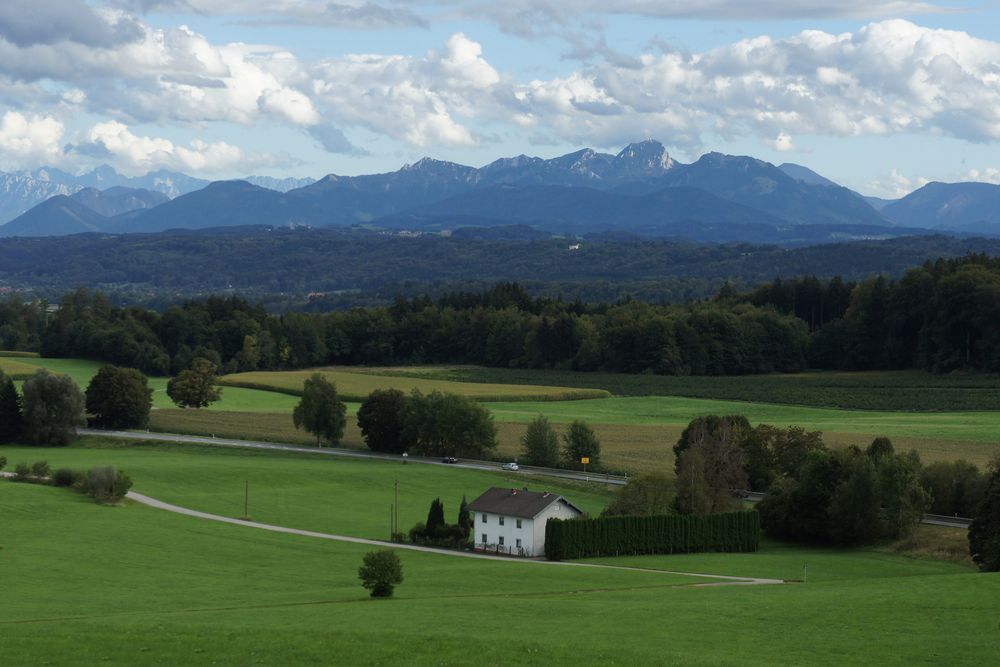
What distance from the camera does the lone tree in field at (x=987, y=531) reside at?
1718 inches

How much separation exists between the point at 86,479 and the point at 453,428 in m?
25.4

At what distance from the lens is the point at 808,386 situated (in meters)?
116

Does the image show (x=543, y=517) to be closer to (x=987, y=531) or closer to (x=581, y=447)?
(x=987, y=531)

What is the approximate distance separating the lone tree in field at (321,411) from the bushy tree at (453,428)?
22.1 ft

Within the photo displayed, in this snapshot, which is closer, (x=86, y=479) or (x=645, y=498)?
(x=645, y=498)

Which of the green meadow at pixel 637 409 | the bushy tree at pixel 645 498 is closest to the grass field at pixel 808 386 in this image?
the green meadow at pixel 637 409

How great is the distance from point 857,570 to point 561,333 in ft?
318

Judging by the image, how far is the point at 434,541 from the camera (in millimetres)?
56031

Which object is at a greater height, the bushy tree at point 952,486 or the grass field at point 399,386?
the grass field at point 399,386

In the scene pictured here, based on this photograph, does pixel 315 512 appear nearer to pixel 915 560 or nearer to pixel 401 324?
pixel 915 560

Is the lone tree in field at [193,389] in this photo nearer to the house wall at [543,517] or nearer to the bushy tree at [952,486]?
the house wall at [543,517]

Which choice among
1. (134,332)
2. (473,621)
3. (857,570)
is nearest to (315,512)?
(857,570)

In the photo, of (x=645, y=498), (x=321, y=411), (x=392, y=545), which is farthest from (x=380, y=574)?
(x=321, y=411)

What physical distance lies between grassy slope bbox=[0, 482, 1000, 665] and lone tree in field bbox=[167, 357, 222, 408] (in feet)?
172
